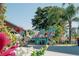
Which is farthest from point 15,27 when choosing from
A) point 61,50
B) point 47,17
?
point 61,50

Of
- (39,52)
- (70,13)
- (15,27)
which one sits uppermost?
(70,13)

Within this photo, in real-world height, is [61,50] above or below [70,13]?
below

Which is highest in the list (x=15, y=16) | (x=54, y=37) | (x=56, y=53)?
(x=15, y=16)

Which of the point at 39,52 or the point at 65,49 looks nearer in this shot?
the point at 39,52

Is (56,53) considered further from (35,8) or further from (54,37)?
(35,8)

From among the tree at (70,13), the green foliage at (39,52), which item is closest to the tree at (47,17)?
the tree at (70,13)

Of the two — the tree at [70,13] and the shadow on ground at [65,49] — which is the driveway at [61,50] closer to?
the shadow on ground at [65,49]

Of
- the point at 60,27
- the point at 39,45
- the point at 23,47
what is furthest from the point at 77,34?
the point at 23,47

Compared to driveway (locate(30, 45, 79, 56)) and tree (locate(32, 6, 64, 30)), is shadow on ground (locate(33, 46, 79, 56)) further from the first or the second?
tree (locate(32, 6, 64, 30))

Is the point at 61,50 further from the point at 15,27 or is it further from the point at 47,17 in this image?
the point at 15,27

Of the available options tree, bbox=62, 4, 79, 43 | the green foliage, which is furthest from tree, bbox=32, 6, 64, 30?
the green foliage

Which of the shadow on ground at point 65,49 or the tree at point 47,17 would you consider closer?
the tree at point 47,17
